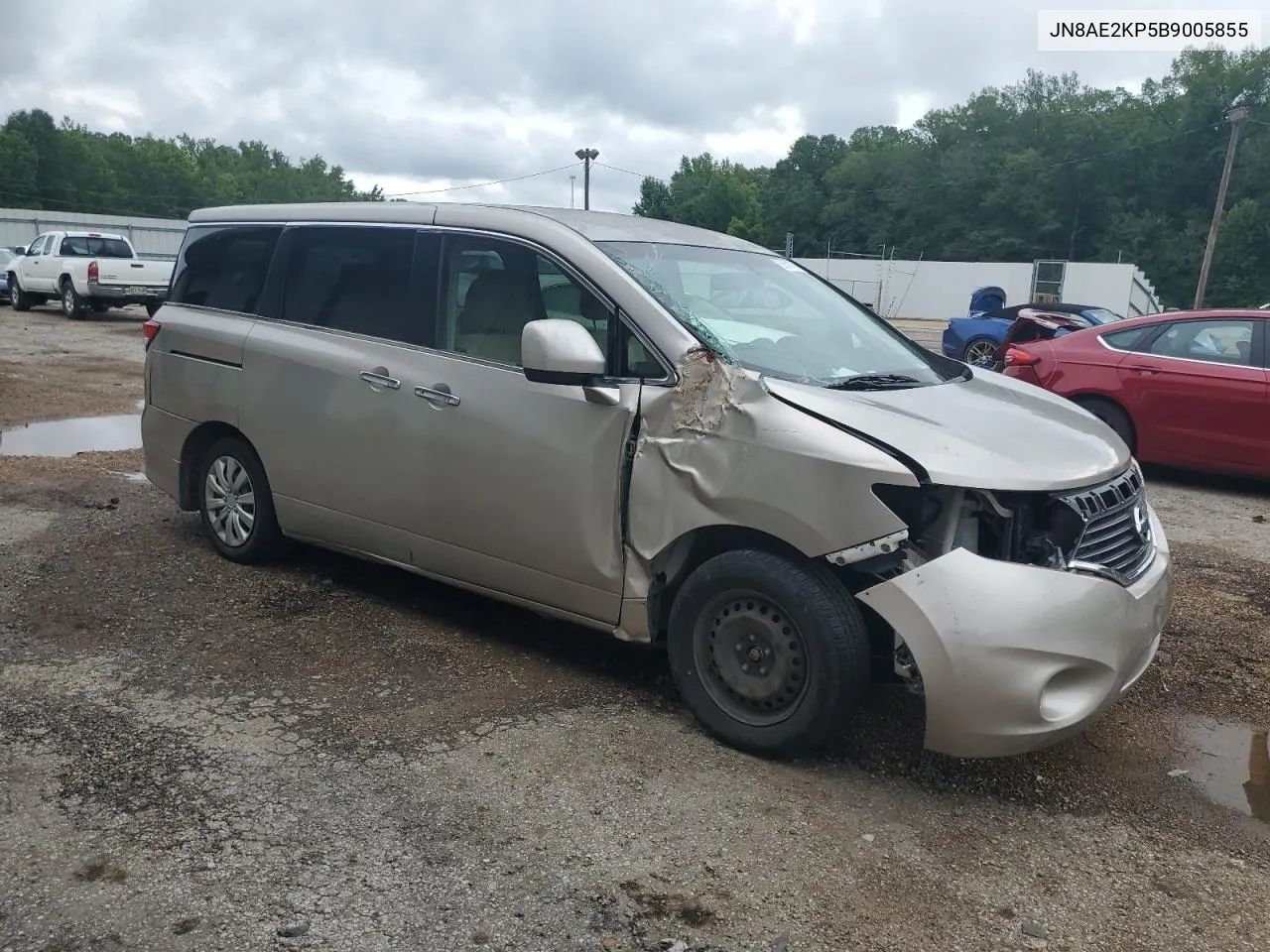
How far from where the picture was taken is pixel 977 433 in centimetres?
353

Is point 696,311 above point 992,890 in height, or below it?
above

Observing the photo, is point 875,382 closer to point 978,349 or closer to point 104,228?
point 978,349

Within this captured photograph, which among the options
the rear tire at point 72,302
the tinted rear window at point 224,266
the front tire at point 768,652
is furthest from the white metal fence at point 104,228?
the front tire at point 768,652

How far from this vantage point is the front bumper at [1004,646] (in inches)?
126

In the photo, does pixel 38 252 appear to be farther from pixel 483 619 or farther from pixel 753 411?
pixel 753 411

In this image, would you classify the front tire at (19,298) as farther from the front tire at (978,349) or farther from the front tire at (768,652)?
the front tire at (768,652)

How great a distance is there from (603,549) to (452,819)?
114cm

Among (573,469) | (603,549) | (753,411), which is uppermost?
(753,411)

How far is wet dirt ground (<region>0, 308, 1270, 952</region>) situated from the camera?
280 cm

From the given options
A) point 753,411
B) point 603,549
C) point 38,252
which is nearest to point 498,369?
point 603,549

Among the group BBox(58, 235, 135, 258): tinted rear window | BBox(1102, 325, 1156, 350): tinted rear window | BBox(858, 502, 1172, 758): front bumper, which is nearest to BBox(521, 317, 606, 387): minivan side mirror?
BBox(858, 502, 1172, 758): front bumper

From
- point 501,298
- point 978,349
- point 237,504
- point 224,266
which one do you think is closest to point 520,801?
point 501,298

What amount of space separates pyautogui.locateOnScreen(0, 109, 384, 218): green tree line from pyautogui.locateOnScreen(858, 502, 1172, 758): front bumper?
72.1 metres

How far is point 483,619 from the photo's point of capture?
4.99 metres
